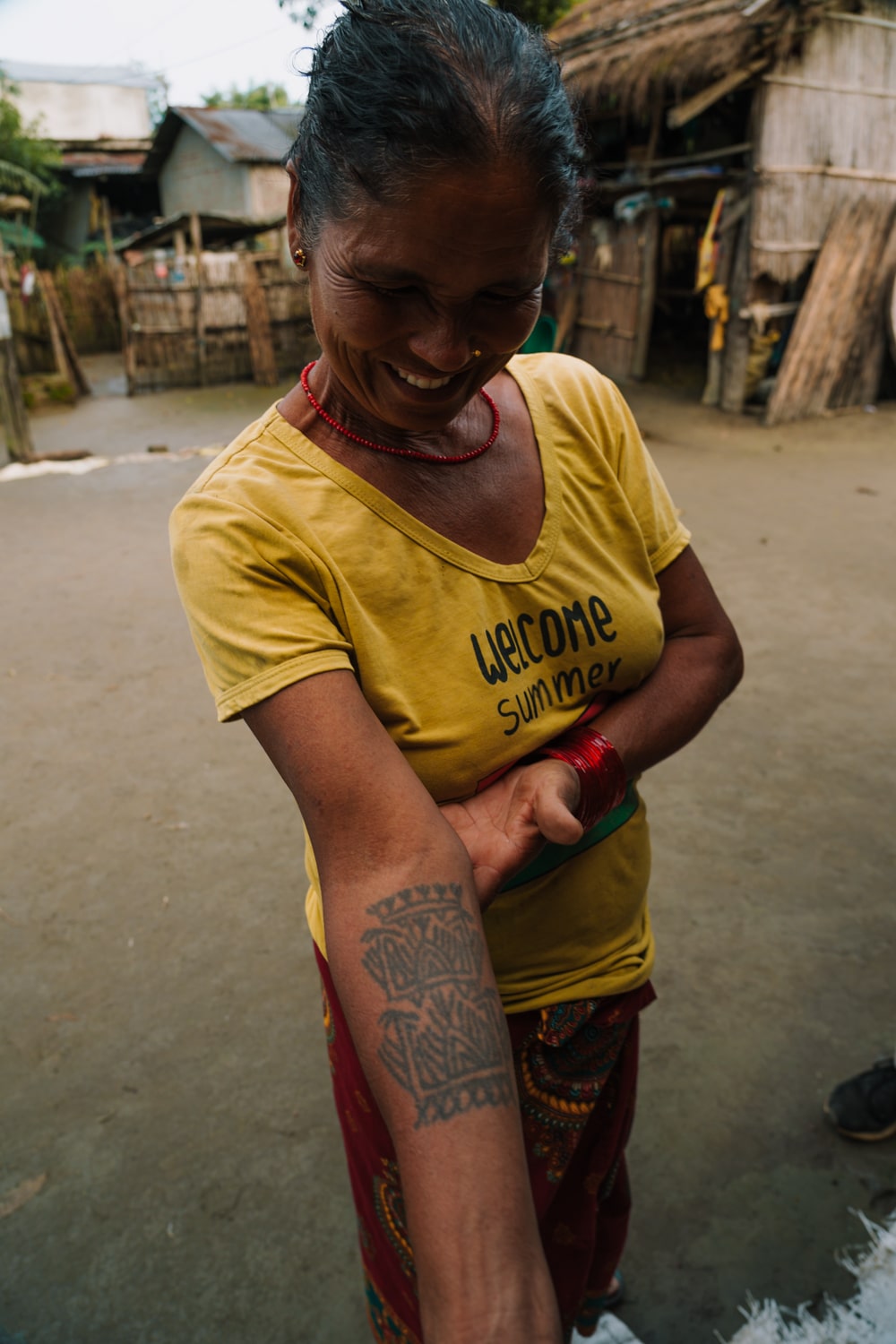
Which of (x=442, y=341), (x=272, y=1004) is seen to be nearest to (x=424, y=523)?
(x=442, y=341)

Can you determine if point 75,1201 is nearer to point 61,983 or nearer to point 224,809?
point 61,983

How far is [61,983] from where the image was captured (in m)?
2.80

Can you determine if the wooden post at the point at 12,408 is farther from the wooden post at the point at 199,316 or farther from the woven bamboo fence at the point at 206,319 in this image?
the wooden post at the point at 199,316

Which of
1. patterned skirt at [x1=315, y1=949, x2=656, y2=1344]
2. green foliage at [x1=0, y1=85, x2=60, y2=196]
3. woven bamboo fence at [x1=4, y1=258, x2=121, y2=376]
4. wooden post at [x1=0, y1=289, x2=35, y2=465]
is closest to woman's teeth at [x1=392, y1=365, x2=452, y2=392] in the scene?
patterned skirt at [x1=315, y1=949, x2=656, y2=1344]

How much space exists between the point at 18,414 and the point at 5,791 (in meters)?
6.71

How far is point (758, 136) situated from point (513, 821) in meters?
9.72

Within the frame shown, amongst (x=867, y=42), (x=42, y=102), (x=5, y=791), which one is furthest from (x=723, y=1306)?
(x=42, y=102)

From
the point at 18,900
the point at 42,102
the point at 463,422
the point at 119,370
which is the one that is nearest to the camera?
the point at 463,422

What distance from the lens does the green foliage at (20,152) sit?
19047 millimetres

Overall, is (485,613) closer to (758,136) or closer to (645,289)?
(758,136)

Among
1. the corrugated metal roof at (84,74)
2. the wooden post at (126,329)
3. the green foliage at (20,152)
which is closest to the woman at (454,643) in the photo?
the wooden post at (126,329)

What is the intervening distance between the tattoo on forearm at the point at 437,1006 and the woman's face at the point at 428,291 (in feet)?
1.83

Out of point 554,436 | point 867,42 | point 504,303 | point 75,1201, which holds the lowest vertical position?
point 75,1201

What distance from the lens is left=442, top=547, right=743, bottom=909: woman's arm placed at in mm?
1065
